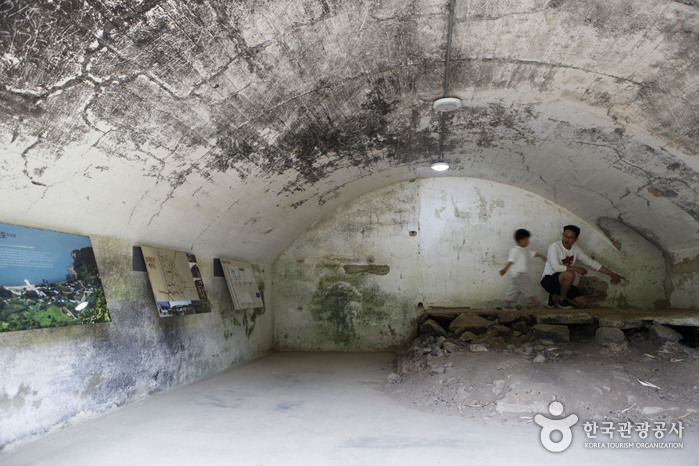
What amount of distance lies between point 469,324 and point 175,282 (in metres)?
3.59

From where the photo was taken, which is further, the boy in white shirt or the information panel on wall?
the boy in white shirt

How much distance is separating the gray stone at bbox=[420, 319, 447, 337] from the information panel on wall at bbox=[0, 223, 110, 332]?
409 centimetres

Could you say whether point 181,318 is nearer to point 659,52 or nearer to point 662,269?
point 659,52

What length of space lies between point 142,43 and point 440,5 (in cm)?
168

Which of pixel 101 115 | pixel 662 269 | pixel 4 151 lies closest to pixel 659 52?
pixel 101 115

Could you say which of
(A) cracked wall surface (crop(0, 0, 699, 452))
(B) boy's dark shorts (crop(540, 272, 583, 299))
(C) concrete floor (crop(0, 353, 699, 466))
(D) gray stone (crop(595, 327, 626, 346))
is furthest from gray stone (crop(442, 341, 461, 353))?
(A) cracked wall surface (crop(0, 0, 699, 452))

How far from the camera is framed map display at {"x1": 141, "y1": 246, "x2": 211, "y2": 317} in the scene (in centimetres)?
417

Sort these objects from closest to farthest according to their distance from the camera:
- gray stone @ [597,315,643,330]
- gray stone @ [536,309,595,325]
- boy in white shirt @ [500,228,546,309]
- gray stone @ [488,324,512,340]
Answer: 1. gray stone @ [597,315,643,330]
2. gray stone @ [536,309,595,325]
3. gray stone @ [488,324,512,340]
4. boy in white shirt @ [500,228,546,309]

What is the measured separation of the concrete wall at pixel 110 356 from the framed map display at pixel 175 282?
0.47ft

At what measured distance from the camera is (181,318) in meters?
4.74

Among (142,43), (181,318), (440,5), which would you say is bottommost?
(181,318)

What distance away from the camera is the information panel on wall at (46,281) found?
286cm

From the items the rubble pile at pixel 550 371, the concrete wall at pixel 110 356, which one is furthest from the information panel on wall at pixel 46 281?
the rubble pile at pixel 550 371

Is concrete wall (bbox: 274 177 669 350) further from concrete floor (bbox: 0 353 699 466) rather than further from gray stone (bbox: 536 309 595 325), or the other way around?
concrete floor (bbox: 0 353 699 466)
